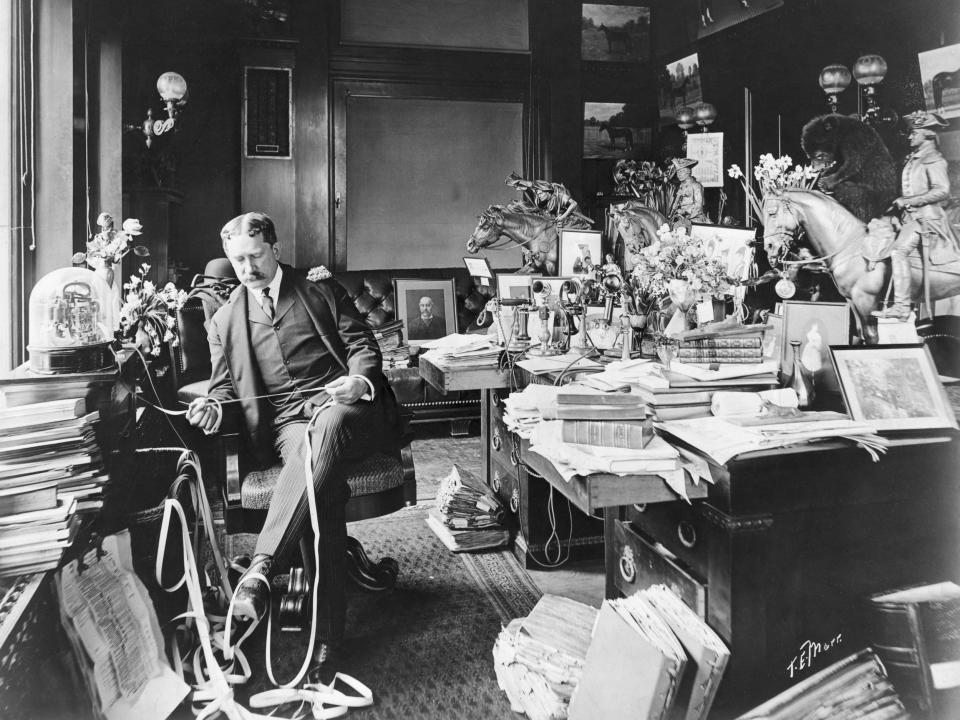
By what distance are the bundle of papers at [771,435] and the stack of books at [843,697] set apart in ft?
1.78

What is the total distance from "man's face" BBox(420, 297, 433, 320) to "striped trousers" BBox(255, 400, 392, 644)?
3.35 meters

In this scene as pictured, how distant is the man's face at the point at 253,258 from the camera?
2650 millimetres

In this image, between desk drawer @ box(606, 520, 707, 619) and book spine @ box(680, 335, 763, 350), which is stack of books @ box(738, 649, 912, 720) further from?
book spine @ box(680, 335, 763, 350)

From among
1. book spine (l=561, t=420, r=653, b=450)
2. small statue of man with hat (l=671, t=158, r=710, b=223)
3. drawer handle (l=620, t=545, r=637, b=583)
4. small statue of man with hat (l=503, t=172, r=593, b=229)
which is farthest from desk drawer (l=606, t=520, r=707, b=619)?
small statue of man with hat (l=671, t=158, r=710, b=223)

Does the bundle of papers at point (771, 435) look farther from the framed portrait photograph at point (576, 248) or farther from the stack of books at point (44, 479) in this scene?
the framed portrait photograph at point (576, 248)

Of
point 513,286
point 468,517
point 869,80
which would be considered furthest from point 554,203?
point 468,517

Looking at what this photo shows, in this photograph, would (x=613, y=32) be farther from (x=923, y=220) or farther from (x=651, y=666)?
(x=651, y=666)

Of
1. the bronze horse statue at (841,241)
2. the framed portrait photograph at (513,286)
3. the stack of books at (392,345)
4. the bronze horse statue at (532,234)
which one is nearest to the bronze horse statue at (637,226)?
the bronze horse statue at (532,234)

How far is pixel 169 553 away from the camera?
8.66ft

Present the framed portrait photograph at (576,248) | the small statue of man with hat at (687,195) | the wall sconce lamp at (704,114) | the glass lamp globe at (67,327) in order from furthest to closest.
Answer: the wall sconce lamp at (704,114)
the small statue of man with hat at (687,195)
the framed portrait photograph at (576,248)
the glass lamp globe at (67,327)

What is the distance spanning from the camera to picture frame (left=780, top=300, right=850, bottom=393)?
7.35 feet

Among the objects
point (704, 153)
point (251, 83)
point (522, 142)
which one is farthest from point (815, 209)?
point (251, 83)

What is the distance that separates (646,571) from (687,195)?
4249 mm

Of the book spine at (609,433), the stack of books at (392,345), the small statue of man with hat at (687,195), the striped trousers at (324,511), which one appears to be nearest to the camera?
the book spine at (609,433)
